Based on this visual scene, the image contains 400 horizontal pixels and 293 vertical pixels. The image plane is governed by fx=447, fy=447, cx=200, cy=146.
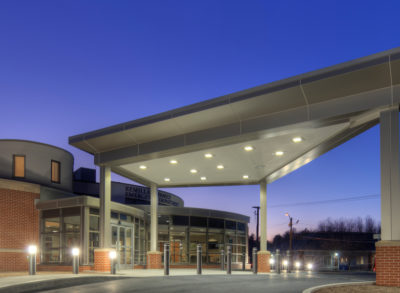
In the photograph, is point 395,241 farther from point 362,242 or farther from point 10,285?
point 362,242

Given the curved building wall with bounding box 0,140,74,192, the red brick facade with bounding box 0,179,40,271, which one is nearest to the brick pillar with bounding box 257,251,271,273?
the red brick facade with bounding box 0,179,40,271

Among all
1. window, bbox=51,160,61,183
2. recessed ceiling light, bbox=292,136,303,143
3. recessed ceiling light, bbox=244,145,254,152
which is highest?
recessed ceiling light, bbox=292,136,303,143

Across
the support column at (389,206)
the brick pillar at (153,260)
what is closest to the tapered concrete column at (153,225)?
the brick pillar at (153,260)

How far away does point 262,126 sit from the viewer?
1460 centimetres

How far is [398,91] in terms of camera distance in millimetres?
12039

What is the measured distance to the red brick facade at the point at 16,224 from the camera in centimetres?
2270

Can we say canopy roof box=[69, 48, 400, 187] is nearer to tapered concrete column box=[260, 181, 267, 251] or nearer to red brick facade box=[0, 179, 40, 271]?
tapered concrete column box=[260, 181, 267, 251]

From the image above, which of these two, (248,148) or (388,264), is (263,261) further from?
(388,264)

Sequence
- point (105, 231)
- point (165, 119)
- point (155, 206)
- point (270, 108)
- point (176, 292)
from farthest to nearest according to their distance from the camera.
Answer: point (155, 206), point (105, 231), point (165, 119), point (270, 108), point (176, 292)

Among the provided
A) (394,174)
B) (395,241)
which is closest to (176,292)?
(395,241)

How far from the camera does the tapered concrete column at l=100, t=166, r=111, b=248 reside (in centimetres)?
1881

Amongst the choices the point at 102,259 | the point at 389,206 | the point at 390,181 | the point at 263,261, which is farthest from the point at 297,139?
the point at 263,261

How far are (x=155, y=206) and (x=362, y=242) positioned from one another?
81091 millimetres

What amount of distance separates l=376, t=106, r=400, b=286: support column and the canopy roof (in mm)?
780
